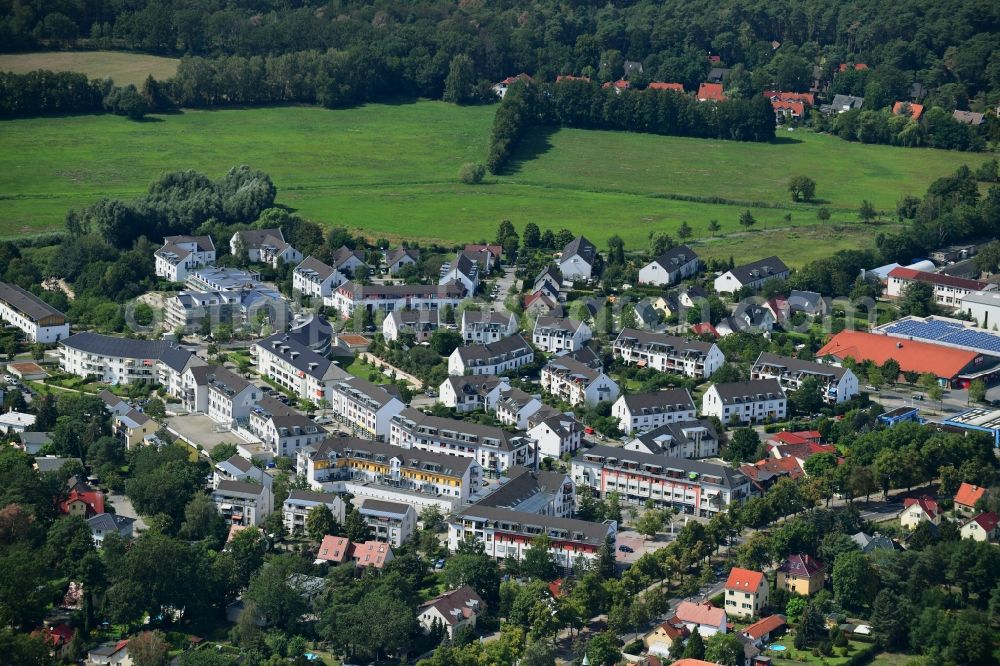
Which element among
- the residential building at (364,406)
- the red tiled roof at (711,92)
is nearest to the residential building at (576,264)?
the residential building at (364,406)

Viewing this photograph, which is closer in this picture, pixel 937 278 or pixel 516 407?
pixel 516 407

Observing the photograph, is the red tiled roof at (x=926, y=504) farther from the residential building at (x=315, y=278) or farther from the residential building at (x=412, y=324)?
the residential building at (x=315, y=278)

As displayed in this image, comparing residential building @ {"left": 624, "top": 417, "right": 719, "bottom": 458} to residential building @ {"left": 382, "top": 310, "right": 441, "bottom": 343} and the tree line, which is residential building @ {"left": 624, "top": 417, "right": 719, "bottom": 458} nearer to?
residential building @ {"left": 382, "top": 310, "right": 441, "bottom": 343}

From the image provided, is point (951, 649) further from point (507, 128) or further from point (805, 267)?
point (507, 128)

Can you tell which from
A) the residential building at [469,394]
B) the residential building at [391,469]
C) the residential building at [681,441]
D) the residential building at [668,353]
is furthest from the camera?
the residential building at [668,353]

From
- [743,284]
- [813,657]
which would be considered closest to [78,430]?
[813,657]

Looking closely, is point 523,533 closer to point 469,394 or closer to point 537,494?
point 537,494

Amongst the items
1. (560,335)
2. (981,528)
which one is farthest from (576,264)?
(981,528)
